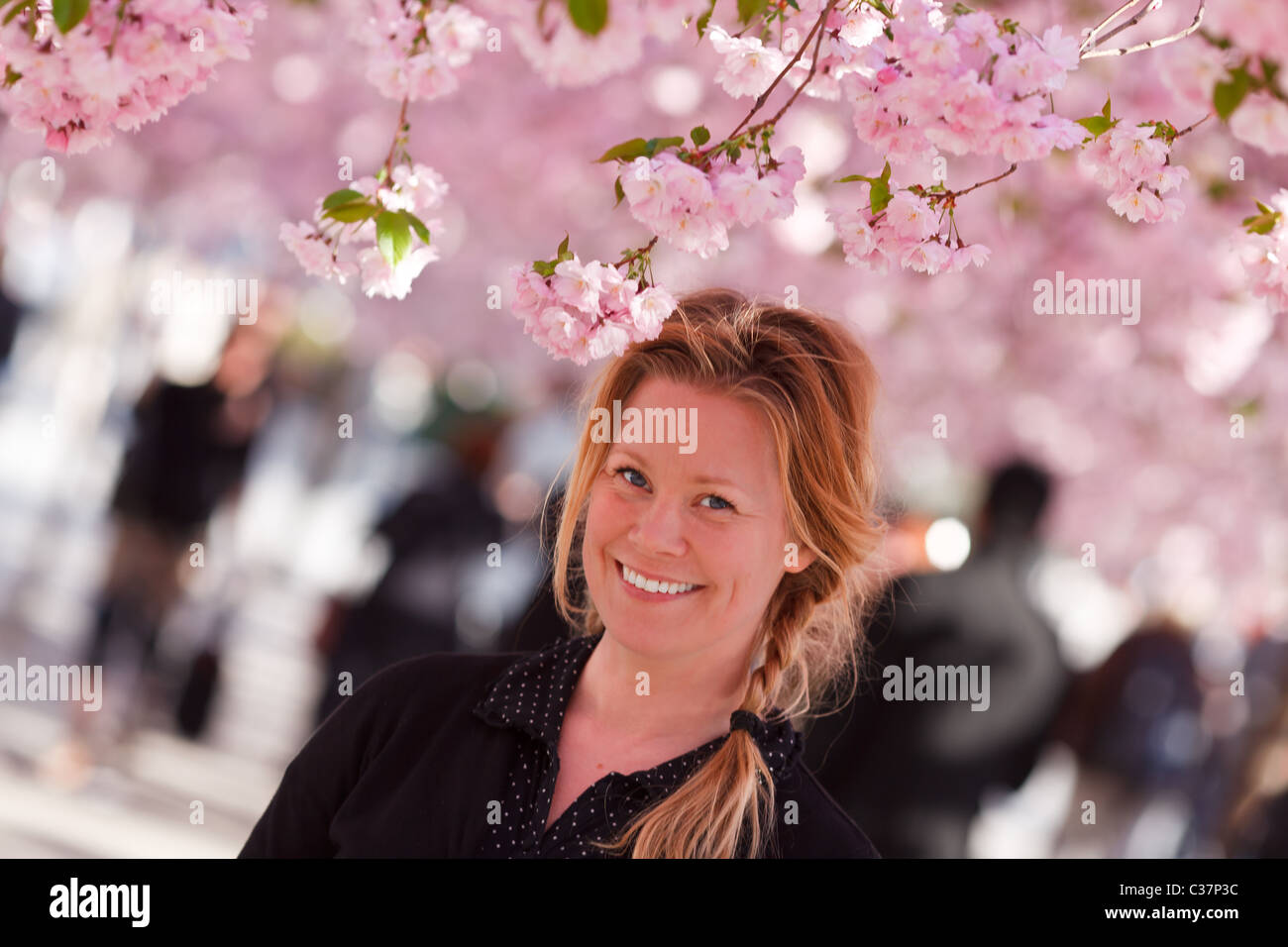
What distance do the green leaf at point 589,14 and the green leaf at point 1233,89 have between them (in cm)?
56

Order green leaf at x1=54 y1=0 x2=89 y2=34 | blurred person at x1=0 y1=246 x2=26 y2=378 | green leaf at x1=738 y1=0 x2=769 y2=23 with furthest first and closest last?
blurred person at x1=0 y1=246 x2=26 y2=378, green leaf at x1=738 y1=0 x2=769 y2=23, green leaf at x1=54 y1=0 x2=89 y2=34

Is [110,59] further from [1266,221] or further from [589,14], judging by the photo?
[1266,221]

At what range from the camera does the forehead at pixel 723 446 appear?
169cm

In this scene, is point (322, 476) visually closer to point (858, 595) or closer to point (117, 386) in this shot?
point (117, 386)

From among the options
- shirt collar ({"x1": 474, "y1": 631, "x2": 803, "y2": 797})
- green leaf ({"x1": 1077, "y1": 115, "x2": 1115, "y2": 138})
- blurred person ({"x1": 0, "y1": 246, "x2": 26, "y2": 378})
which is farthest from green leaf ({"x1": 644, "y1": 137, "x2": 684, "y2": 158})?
blurred person ({"x1": 0, "y1": 246, "x2": 26, "y2": 378})

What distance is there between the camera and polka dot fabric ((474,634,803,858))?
5.41ft

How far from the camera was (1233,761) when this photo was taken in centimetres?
597

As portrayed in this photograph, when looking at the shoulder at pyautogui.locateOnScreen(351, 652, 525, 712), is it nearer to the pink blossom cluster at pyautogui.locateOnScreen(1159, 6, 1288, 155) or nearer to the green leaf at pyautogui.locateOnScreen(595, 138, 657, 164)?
the green leaf at pyautogui.locateOnScreen(595, 138, 657, 164)

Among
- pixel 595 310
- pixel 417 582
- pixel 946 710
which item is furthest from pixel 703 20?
pixel 417 582

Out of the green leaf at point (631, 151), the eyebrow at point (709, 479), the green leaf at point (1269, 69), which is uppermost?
the green leaf at point (631, 151)

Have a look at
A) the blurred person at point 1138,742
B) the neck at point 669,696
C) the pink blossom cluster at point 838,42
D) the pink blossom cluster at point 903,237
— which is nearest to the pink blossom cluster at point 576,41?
the pink blossom cluster at point 838,42

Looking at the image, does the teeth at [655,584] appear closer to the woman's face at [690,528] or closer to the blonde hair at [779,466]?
the woman's face at [690,528]

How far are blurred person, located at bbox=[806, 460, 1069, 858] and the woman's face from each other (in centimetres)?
178
